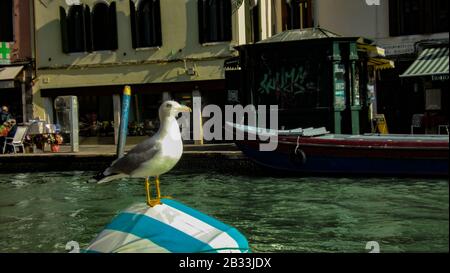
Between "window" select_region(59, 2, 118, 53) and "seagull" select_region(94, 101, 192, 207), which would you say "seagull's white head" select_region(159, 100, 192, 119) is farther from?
"window" select_region(59, 2, 118, 53)

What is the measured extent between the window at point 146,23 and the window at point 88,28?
0.60 metres

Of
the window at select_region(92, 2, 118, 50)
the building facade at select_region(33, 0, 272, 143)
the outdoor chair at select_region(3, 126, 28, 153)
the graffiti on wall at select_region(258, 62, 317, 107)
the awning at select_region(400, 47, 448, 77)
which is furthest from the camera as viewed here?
the window at select_region(92, 2, 118, 50)

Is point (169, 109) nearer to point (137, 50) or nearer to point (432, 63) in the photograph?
point (432, 63)

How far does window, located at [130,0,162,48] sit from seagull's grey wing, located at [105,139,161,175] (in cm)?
1421

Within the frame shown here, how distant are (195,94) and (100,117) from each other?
292 centimetres

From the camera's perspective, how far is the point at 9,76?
16.8m

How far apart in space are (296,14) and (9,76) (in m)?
7.86

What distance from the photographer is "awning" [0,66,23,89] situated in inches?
661

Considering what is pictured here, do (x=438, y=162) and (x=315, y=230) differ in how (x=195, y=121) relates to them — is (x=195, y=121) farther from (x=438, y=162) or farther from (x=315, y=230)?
(x=438, y=162)

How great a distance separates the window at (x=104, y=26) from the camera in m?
16.4

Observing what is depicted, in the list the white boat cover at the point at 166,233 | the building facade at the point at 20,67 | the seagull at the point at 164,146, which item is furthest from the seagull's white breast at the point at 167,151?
the building facade at the point at 20,67

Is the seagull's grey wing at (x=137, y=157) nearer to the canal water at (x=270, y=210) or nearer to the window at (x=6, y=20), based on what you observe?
the canal water at (x=270, y=210)

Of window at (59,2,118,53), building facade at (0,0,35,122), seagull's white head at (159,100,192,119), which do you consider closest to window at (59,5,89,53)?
window at (59,2,118,53)

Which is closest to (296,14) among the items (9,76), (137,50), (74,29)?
(137,50)
